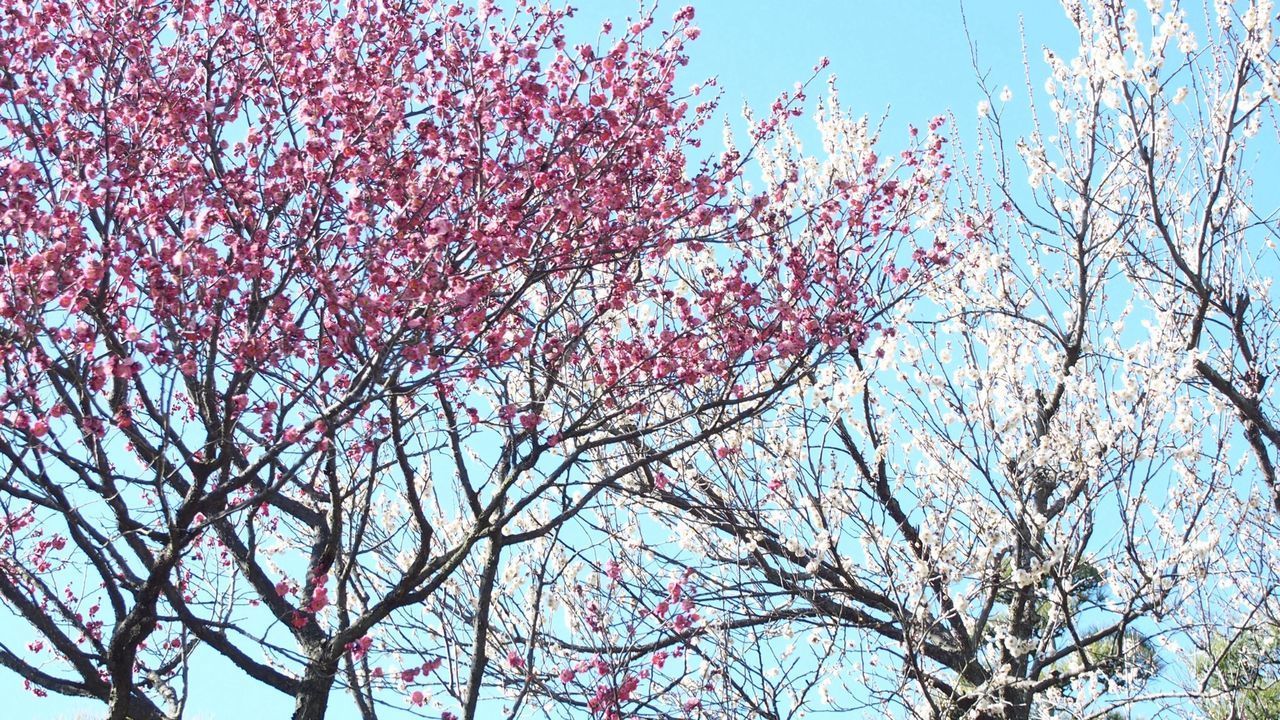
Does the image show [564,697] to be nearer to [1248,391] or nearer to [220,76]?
[220,76]

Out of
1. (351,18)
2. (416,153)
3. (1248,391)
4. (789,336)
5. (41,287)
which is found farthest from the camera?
(1248,391)

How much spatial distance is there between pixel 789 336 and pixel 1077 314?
2.65 metres

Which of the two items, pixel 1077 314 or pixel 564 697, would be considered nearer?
pixel 564 697

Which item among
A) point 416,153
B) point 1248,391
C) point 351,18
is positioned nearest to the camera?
point 416,153

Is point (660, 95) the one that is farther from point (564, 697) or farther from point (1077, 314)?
point (1077, 314)

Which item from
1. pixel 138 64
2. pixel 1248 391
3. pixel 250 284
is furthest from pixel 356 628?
pixel 1248 391

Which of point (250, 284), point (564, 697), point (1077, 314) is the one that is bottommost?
point (564, 697)

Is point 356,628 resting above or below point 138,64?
below

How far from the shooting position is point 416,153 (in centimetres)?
493

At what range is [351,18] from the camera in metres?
5.28

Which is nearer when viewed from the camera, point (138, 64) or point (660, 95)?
point (138, 64)

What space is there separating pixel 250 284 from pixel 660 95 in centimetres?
196

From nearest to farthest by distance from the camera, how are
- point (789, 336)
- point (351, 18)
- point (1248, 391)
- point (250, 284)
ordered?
point (250, 284)
point (351, 18)
point (789, 336)
point (1248, 391)

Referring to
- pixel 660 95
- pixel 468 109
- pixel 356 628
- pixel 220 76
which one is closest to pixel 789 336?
pixel 660 95
